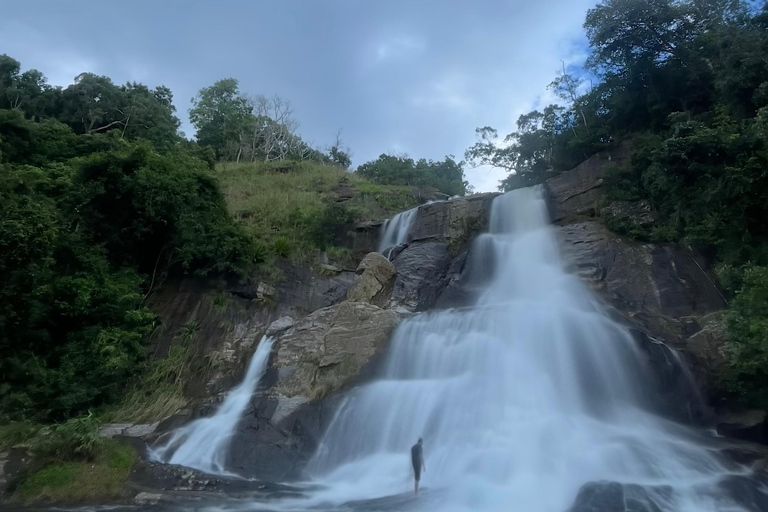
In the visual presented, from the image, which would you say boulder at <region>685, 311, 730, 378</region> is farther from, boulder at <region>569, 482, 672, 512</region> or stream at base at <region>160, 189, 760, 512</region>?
boulder at <region>569, 482, 672, 512</region>

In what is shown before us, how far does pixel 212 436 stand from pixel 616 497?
9407mm

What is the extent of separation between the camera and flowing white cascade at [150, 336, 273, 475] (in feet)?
43.0

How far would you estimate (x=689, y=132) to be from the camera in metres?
17.2

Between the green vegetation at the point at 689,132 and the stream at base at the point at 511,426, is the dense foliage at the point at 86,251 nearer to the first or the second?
the stream at base at the point at 511,426

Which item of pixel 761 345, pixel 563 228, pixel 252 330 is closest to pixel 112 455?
pixel 252 330

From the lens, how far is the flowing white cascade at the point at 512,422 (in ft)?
34.5

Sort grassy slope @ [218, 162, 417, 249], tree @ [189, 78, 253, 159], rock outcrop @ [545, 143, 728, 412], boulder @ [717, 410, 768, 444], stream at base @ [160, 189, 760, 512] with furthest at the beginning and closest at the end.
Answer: tree @ [189, 78, 253, 159]
grassy slope @ [218, 162, 417, 249]
rock outcrop @ [545, 143, 728, 412]
boulder @ [717, 410, 768, 444]
stream at base @ [160, 189, 760, 512]

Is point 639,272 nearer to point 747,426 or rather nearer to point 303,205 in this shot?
point 747,426

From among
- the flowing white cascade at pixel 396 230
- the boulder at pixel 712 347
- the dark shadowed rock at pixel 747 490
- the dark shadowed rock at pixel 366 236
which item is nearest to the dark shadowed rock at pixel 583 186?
the flowing white cascade at pixel 396 230

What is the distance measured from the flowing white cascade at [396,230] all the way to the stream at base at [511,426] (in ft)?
27.5

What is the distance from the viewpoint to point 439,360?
49.0 ft

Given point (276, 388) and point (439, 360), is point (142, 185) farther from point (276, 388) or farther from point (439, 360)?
point (439, 360)

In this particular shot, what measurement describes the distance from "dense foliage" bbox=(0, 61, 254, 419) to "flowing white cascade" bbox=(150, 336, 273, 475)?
→ 3.85 meters

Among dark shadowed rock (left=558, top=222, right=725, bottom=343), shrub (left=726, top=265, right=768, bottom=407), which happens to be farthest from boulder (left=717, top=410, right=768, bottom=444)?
dark shadowed rock (left=558, top=222, right=725, bottom=343)
